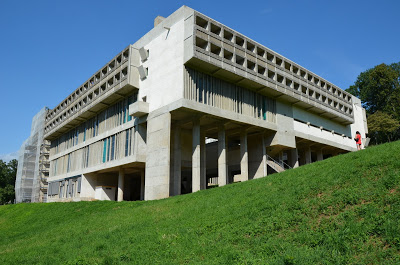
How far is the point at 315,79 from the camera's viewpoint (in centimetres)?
3991

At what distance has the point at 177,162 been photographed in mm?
29156

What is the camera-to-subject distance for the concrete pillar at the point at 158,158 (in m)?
25.5

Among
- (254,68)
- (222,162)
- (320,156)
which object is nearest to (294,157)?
(320,156)

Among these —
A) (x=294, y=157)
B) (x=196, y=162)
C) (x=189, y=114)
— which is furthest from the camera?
(x=294, y=157)

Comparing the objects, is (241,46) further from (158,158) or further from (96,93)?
(96,93)

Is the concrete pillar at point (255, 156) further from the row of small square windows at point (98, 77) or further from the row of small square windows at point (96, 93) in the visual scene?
the row of small square windows at point (98, 77)

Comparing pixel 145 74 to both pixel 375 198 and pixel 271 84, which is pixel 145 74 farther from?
pixel 375 198

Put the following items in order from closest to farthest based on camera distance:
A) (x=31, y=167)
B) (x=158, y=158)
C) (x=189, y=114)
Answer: (x=158, y=158)
(x=189, y=114)
(x=31, y=167)

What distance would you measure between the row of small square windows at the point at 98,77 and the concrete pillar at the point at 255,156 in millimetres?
15220

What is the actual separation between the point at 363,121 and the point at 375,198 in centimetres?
4470

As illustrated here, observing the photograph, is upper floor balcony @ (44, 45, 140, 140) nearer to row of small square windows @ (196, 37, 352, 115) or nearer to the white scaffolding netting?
row of small square windows @ (196, 37, 352, 115)

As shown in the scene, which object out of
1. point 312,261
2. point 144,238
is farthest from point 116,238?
point 312,261

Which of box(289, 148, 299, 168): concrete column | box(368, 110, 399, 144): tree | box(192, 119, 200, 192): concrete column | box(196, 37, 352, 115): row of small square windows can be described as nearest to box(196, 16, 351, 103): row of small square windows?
box(196, 37, 352, 115): row of small square windows

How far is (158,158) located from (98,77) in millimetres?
16253
